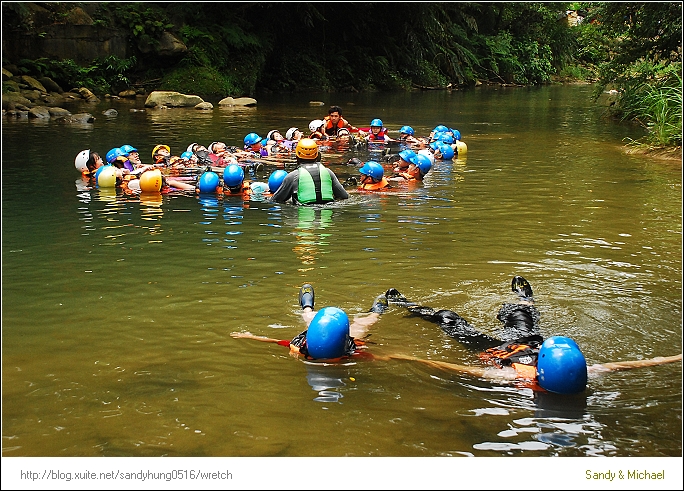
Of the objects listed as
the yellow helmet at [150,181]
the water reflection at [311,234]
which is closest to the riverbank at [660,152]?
the water reflection at [311,234]

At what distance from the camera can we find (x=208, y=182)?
13.2 m

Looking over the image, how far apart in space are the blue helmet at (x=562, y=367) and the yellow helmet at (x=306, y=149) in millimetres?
7432

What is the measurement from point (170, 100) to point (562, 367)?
997 inches

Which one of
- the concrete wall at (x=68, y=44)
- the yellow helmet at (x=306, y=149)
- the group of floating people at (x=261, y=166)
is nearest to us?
the yellow helmet at (x=306, y=149)

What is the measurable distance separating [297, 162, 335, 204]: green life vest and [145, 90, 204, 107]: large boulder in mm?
17574

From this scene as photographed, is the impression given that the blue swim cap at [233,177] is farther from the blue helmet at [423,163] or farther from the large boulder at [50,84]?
the large boulder at [50,84]

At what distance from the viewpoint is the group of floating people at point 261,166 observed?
12.4 metres

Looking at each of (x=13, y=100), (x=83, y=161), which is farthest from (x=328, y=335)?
(x=13, y=100)

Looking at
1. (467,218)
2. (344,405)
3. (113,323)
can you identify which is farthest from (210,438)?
(467,218)

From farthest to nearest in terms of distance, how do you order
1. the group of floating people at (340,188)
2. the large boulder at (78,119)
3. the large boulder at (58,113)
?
the large boulder at (58,113), the large boulder at (78,119), the group of floating people at (340,188)

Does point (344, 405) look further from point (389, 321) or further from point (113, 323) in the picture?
point (113, 323)

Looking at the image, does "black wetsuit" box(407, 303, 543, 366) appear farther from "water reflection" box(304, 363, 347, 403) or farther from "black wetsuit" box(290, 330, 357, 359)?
"water reflection" box(304, 363, 347, 403)

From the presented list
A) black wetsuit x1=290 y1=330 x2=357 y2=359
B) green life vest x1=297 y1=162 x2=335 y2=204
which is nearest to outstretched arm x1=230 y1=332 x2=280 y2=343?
black wetsuit x1=290 y1=330 x2=357 y2=359

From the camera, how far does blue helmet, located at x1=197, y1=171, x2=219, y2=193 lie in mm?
13164
